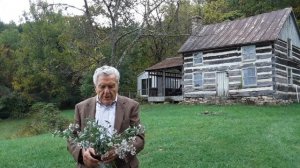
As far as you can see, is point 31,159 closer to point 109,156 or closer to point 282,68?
point 109,156

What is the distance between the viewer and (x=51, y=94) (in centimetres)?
3906

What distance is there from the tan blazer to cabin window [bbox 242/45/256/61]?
24.5 metres

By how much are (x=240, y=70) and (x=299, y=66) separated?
18.4 feet

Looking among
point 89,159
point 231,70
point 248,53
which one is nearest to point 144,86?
point 231,70

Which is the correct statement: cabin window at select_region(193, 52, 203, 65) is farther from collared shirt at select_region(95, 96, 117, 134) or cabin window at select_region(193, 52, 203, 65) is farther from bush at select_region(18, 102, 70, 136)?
collared shirt at select_region(95, 96, 117, 134)

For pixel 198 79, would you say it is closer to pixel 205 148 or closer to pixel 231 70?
pixel 231 70

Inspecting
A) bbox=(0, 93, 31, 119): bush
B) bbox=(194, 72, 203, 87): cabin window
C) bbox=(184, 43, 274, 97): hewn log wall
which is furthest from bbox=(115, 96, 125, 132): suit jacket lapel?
bbox=(0, 93, 31, 119): bush

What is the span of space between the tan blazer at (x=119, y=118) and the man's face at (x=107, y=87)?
124 mm

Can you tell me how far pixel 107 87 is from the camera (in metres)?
3.94

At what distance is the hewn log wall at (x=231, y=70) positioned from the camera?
26.8 m

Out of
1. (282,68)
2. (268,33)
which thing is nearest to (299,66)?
(282,68)

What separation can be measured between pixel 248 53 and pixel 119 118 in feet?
81.7

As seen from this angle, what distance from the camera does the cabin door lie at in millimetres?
28781

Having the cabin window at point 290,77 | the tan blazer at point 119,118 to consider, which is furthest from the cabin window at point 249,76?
the tan blazer at point 119,118
